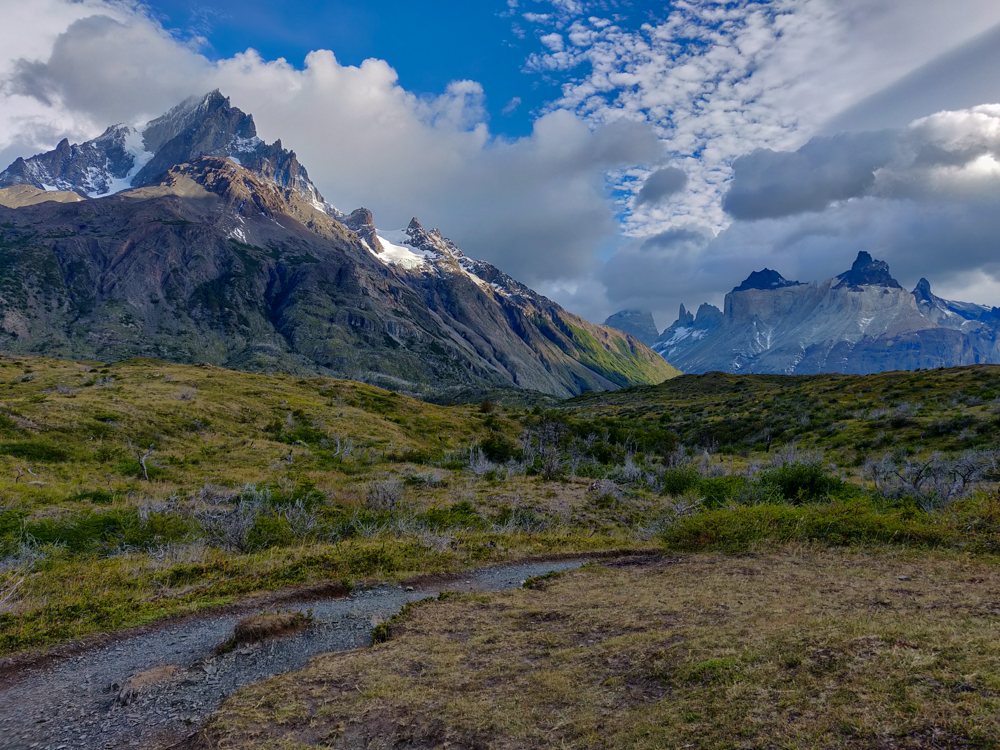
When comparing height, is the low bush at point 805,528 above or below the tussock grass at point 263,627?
below

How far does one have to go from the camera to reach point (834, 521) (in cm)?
1533

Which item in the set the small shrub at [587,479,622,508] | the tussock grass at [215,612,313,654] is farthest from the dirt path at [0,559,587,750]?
the small shrub at [587,479,622,508]

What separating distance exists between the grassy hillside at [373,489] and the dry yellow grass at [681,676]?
5.14 metres

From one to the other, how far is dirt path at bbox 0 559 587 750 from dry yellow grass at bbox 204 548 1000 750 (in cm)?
88

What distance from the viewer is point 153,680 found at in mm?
8312

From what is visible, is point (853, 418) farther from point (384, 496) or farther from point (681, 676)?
point (681, 676)

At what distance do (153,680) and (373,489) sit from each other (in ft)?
50.3

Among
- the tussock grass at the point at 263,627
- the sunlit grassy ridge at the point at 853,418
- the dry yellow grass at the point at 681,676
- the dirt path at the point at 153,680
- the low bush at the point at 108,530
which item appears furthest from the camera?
the sunlit grassy ridge at the point at 853,418

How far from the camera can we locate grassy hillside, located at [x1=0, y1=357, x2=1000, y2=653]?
13.3 m

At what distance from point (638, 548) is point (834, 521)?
20.4 feet

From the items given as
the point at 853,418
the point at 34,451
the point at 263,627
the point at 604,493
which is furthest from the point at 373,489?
the point at 853,418

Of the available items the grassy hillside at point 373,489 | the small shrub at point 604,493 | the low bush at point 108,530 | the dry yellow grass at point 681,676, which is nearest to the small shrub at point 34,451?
the grassy hillside at point 373,489

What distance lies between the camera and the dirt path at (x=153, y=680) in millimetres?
7094

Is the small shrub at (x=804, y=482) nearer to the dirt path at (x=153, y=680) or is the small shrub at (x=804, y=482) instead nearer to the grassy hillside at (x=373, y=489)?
the grassy hillside at (x=373, y=489)
